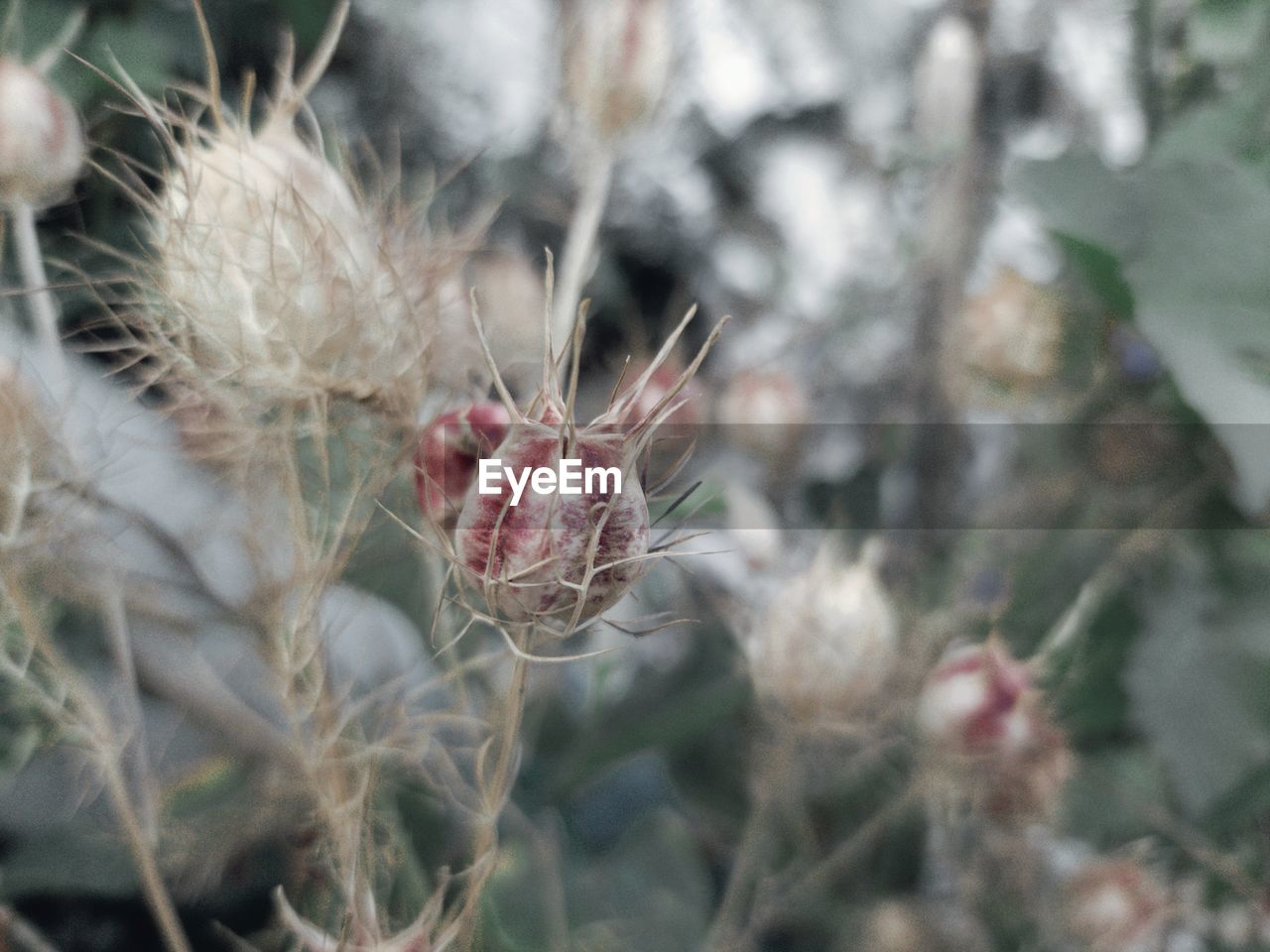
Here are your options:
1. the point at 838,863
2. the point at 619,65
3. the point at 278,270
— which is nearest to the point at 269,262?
the point at 278,270

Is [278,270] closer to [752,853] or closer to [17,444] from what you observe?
[17,444]

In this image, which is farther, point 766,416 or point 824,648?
point 766,416

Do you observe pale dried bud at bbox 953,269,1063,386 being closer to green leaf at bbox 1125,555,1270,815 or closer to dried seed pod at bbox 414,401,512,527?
green leaf at bbox 1125,555,1270,815

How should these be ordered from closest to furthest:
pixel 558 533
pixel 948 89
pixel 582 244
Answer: pixel 558 533 < pixel 582 244 < pixel 948 89

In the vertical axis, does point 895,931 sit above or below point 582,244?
below

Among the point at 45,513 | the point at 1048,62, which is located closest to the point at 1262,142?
the point at 1048,62

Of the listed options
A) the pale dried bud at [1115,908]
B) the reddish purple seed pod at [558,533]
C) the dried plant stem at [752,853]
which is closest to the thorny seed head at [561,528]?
the reddish purple seed pod at [558,533]

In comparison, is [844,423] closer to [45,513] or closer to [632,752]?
[632,752]
